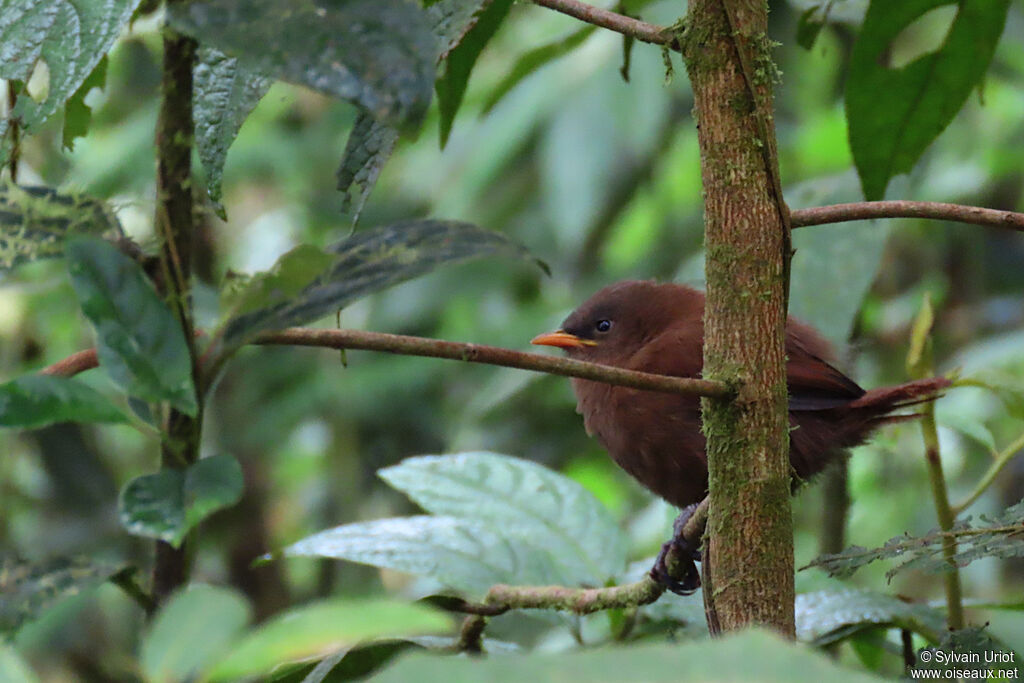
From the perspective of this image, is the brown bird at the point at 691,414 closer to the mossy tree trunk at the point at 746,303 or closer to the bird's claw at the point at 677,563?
the bird's claw at the point at 677,563

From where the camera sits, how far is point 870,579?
5.58 meters

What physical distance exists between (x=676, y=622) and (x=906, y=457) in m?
3.53

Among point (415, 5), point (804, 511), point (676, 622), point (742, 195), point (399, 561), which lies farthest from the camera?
point (804, 511)

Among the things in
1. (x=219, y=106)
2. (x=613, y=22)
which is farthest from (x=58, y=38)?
(x=613, y=22)

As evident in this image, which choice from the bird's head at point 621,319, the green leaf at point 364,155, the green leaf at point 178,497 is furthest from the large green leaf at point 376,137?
the bird's head at point 621,319

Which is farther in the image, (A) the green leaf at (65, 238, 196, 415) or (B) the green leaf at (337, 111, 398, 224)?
(B) the green leaf at (337, 111, 398, 224)

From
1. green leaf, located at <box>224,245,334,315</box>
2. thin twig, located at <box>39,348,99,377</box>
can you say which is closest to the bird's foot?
green leaf, located at <box>224,245,334,315</box>

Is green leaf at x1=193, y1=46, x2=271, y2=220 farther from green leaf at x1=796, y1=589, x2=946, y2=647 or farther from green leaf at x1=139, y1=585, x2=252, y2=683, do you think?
green leaf at x1=796, y1=589, x2=946, y2=647

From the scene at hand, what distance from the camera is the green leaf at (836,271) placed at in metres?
2.33

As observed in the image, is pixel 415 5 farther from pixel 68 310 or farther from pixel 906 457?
pixel 906 457

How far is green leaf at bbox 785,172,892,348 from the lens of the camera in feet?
7.63

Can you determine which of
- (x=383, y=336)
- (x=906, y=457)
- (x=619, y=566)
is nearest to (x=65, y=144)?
(x=383, y=336)

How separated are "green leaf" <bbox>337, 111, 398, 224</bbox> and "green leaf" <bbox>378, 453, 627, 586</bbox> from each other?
0.89m

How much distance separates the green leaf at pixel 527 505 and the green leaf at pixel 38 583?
0.80 metres
